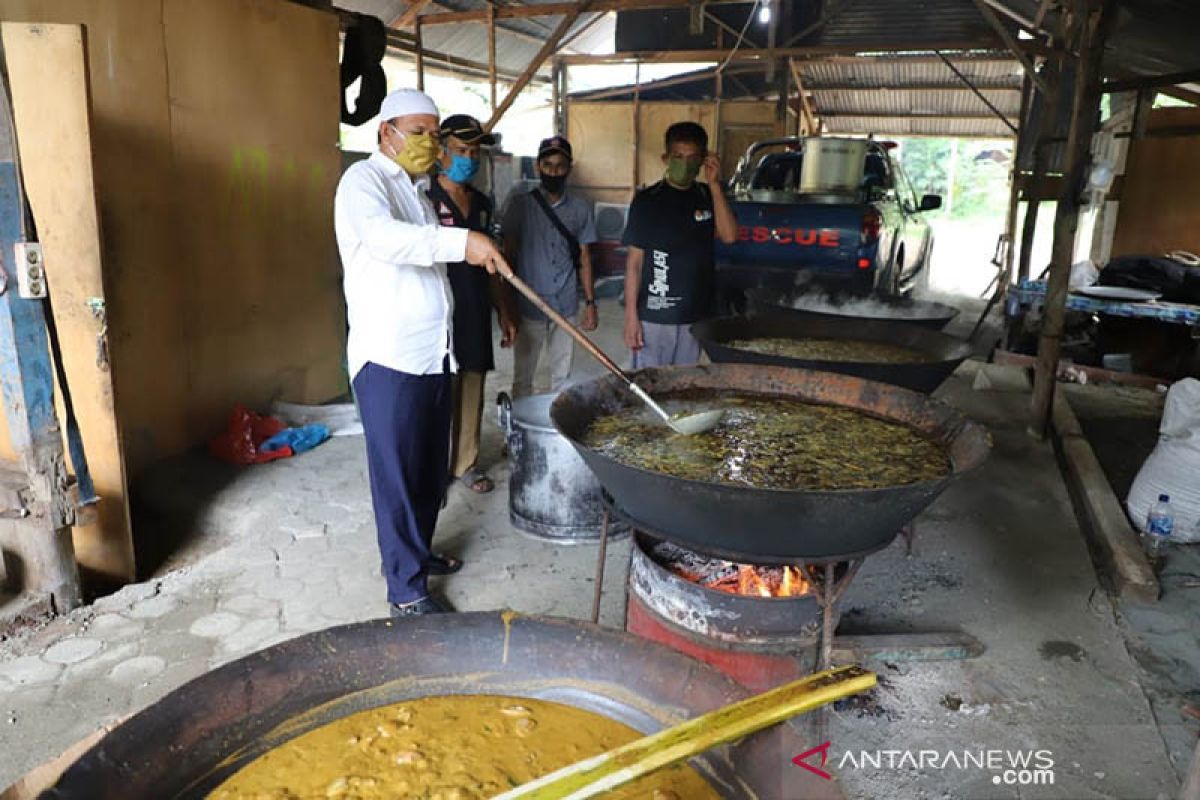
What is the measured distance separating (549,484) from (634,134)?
1056 centimetres

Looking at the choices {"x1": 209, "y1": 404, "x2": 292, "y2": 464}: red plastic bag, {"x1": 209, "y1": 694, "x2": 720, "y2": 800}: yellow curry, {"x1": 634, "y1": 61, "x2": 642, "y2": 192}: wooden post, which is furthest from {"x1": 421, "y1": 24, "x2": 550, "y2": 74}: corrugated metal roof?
{"x1": 209, "y1": 694, "x2": 720, "y2": 800}: yellow curry

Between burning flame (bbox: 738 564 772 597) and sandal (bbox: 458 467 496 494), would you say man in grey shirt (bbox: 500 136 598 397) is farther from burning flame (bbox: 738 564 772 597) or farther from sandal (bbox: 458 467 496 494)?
burning flame (bbox: 738 564 772 597)

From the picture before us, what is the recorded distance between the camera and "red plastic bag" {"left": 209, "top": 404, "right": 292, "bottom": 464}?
4.74 meters

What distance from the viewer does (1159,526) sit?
13.3 feet

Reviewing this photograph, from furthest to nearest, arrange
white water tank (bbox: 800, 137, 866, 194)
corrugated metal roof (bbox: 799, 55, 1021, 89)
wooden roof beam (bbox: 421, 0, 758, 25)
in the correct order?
corrugated metal roof (bbox: 799, 55, 1021, 89)
wooden roof beam (bbox: 421, 0, 758, 25)
white water tank (bbox: 800, 137, 866, 194)

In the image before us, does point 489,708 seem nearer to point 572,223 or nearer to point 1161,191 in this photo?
point 572,223

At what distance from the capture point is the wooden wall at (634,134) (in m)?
13.1

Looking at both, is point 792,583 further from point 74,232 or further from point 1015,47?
point 1015,47

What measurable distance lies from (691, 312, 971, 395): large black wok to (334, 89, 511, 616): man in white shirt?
4.43 feet

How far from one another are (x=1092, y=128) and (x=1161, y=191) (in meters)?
5.93

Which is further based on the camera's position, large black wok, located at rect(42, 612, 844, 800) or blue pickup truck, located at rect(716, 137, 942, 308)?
blue pickup truck, located at rect(716, 137, 942, 308)

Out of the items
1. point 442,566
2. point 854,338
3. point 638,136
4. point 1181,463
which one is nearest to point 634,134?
Answer: point 638,136

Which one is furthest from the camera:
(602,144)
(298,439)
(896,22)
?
(602,144)

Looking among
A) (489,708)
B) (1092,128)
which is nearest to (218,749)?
(489,708)
